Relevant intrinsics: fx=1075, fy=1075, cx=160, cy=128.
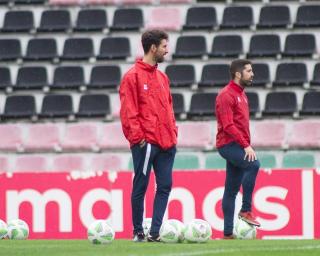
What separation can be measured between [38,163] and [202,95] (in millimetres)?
2771

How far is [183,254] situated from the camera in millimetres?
7691

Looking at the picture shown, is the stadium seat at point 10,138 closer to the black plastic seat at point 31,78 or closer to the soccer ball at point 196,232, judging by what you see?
the black plastic seat at point 31,78

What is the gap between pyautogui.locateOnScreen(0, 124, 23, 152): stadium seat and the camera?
16969mm

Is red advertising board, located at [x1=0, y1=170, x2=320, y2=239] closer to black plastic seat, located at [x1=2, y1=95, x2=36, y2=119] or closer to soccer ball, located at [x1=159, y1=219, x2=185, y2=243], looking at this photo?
soccer ball, located at [x1=159, y1=219, x2=185, y2=243]

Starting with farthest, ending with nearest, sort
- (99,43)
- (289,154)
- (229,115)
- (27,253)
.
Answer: (99,43) < (289,154) < (229,115) < (27,253)

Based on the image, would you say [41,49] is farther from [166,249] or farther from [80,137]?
[166,249]

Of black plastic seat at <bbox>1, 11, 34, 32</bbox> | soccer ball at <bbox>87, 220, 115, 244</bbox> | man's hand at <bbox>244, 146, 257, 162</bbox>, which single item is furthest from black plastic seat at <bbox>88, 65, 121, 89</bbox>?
soccer ball at <bbox>87, 220, 115, 244</bbox>

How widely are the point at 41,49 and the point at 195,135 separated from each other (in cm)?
343

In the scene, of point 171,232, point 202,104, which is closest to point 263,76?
point 202,104

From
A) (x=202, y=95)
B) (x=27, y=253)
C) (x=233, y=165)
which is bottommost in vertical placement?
(x=27, y=253)

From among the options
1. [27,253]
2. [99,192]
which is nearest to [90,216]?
[99,192]

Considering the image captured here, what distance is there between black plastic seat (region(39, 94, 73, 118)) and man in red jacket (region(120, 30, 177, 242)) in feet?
26.4

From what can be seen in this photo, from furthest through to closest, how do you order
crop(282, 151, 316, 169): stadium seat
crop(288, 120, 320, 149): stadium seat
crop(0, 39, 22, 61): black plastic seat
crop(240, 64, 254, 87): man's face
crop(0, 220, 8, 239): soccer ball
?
crop(0, 39, 22, 61): black plastic seat < crop(288, 120, 320, 149): stadium seat < crop(282, 151, 316, 169): stadium seat < crop(0, 220, 8, 239): soccer ball < crop(240, 64, 254, 87): man's face

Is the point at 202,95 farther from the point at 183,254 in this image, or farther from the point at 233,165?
the point at 183,254
